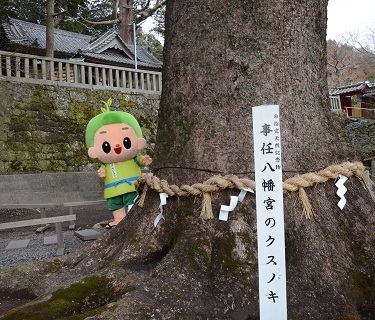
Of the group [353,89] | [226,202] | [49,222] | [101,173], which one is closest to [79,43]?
[101,173]

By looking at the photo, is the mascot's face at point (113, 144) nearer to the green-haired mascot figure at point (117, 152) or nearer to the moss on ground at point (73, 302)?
the green-haired mascot figure at point (117, 152)

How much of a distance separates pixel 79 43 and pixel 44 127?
28.8 feet

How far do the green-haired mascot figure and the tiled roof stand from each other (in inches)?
427

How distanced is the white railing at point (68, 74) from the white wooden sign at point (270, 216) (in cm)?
869

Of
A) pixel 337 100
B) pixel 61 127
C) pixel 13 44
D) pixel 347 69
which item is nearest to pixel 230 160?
pixel 61 127

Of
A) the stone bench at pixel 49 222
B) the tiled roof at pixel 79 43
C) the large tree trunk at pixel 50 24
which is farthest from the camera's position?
the tiled roof at pixel 79 43

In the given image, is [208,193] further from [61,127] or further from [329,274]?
[61,127]

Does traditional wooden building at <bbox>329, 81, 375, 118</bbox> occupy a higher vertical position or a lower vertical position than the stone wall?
higher

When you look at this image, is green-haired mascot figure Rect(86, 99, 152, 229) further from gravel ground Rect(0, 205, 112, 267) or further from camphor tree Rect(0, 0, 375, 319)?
camphor tree Rect(0, 0, 375, 319)

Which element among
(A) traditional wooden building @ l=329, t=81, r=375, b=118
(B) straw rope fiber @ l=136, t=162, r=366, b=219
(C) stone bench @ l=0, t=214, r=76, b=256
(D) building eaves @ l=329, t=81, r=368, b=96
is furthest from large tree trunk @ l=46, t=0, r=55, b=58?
(D) building eaves @ l=329, t=81, r=368, b=96

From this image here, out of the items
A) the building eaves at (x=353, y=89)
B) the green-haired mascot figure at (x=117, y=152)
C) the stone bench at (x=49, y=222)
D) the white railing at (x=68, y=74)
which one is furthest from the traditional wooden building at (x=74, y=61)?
the building eaves at (x=353, y=89)

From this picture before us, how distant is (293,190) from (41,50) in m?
14.2

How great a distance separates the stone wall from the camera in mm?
8531

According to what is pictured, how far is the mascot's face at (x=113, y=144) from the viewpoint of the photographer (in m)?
4.08
